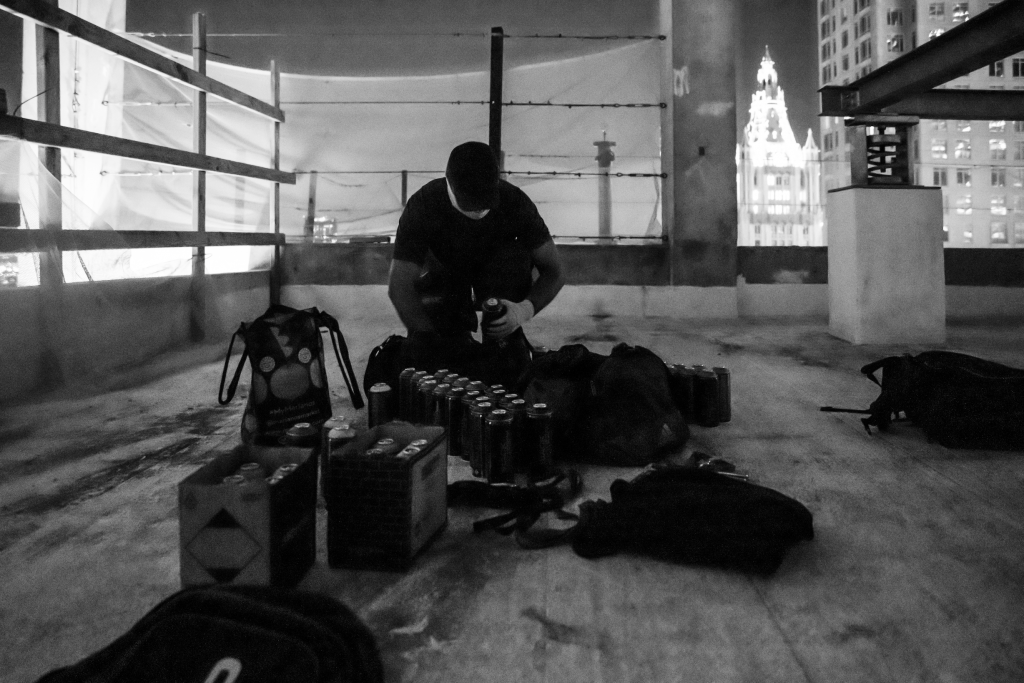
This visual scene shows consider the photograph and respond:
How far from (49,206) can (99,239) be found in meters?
0.29

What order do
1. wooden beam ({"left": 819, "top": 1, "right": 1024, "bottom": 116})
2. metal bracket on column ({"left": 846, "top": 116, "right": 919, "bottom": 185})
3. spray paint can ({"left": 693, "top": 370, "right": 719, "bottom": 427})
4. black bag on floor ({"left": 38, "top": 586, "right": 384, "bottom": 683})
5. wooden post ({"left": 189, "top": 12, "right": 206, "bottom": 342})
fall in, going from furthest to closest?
metal bracket on column ({"left": 846, "top": 116, "right": 919, "bottom": 185}) < wooden post ({"left": 189, "top": 12, "right": 206, "bottom": 342}) < wooden beam ({"left": 819, "top": 1, "right": 1024, "bottom": 116}) < spray paint can ({"left": 693, "top": 370, "right": 719, "bottom": 427}) < black bag on floor ({"left": 38, "top": 586, "right": 384, "bottom": 683})

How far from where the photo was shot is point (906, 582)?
118 centimetres

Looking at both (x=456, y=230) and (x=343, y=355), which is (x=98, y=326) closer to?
(x=343, y=355)

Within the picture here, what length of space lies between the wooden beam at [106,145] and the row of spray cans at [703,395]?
2.41m

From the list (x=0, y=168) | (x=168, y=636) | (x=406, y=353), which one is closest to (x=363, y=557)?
(x=168, y=636)

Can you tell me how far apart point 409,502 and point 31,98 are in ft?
8.12

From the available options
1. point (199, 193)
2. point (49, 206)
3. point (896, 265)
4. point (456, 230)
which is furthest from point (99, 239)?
point (896, 265)

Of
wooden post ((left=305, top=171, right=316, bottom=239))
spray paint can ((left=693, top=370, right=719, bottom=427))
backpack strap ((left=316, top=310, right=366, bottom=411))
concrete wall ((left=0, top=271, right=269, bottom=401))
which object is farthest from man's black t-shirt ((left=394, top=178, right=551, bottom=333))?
wooden post ((left=305, top=171, right=316, bottom=239))

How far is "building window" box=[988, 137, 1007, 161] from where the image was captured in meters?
43.2

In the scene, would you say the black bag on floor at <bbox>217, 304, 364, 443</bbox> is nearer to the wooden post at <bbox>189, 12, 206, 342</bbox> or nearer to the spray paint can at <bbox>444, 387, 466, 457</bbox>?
the spray paint can at <bbox>444, 387, 466, 457</bbox>

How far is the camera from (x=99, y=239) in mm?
2850

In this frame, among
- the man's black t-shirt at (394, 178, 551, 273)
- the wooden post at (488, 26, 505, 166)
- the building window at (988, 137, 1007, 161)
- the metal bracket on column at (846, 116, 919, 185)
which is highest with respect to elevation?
the building window at (988, 137, 1007, 161)

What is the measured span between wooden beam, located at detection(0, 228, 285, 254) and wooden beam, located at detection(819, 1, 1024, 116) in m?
3.68

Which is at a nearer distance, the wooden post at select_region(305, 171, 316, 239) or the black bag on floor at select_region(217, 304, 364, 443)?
the black bag on floor at select_region(217, 304, 364, 443)
